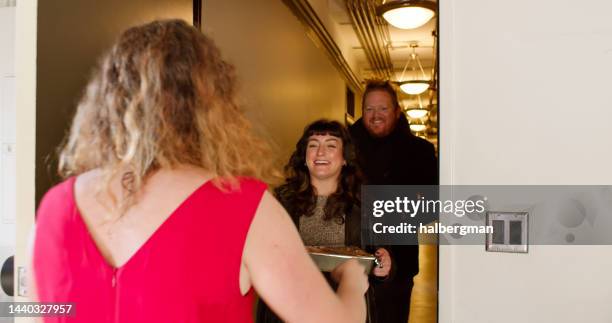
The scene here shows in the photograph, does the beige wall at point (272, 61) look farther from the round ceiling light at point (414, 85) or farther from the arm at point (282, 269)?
the round ceiling light at point (414, 85)

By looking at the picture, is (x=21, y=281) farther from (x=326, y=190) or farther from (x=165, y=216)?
(x=326, y=190)

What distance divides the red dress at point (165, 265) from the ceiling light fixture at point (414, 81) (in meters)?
6.26

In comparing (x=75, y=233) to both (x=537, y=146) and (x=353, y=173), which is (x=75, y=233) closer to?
(x=537, y=146)

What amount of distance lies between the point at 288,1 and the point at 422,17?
987 millimetres

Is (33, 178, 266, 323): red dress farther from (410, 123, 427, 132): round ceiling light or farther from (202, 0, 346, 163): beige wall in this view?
(410, 123, 427, 132): round ceiling light

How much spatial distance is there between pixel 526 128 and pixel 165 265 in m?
1.13

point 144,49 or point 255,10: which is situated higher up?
point 255,10

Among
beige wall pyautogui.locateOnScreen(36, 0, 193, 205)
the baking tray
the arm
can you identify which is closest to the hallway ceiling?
the baking tray

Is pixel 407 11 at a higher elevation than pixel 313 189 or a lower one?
higher

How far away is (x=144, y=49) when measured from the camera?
3.37ft

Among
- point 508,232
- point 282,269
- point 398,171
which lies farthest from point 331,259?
point 398,171

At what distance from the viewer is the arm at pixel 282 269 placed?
3.35ft

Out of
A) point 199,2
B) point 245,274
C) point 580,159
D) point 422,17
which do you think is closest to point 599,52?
point 580,159

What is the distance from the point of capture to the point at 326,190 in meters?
2.22
